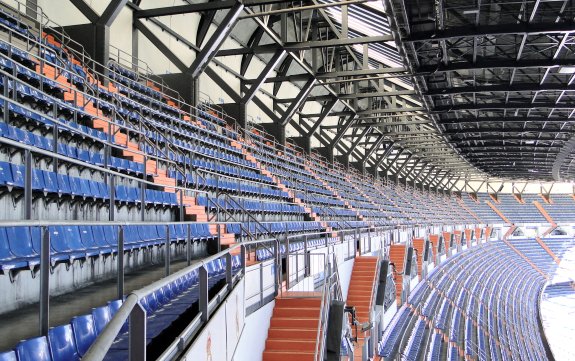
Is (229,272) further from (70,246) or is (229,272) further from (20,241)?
(20,241)

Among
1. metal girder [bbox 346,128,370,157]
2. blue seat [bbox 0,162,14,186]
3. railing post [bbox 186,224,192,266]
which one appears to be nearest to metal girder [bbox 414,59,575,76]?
railing post [bbox 186,224,192,266]

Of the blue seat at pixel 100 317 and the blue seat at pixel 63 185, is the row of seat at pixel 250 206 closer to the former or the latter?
the blue seat at pixel 63 185

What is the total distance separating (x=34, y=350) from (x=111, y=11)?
11469mm

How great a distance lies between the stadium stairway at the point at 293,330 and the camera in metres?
7.48

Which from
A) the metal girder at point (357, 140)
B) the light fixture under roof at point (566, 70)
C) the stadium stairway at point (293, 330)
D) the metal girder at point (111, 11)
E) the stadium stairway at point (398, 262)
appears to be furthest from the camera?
the metal girder at point (357, 140)

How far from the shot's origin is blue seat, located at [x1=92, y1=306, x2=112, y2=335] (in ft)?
9.38

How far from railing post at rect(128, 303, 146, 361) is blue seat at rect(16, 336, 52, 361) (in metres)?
0.45

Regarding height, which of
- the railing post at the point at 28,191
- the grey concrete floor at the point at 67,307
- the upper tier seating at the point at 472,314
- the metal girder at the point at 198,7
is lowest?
the upper tier seating at the point at 472,314

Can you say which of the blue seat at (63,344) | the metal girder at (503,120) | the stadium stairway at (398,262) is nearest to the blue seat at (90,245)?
the blue seat at (63,344)

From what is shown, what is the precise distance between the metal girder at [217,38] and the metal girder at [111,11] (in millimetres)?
3149

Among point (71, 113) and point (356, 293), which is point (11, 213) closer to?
point (71, 113)

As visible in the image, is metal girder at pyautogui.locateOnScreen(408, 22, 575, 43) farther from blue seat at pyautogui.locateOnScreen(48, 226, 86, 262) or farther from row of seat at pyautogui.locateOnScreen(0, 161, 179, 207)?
blue seat at pyautogui.locateOnScreen(48, 226, 86, 262)

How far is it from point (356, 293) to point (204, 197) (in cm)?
647

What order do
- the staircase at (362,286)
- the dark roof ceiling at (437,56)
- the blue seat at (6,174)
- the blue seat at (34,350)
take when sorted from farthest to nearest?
the staircase at (362,286) < the dark roof ceiling at (437,56) < the blue seat at (6,174) < the blue seat at (34,350)
